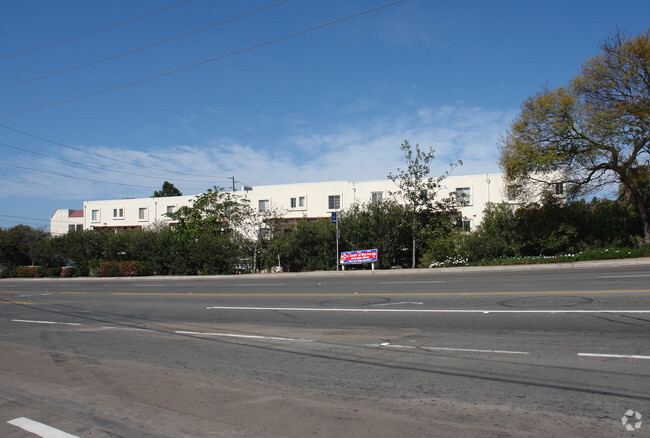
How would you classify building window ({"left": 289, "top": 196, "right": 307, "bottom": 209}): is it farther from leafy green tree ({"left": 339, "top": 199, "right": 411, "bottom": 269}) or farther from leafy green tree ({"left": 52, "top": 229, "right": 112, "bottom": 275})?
leafy green tree ({"left": 339, "top": 199, "right": 411, "bottom": 269})

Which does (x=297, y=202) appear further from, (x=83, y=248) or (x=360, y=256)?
(x=360, y=256)

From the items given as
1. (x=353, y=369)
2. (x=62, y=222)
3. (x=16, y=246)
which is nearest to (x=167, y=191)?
(x=62, y=222)

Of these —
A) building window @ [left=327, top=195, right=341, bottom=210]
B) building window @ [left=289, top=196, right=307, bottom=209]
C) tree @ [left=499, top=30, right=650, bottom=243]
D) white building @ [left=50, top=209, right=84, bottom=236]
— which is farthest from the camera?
white building @ [left=50, top=209, right=84, bottom=236]

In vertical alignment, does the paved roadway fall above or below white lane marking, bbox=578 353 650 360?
below

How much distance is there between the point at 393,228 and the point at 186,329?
67.9ft

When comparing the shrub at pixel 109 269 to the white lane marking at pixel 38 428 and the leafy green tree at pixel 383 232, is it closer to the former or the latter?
the leafy green tree at pixel 383 232

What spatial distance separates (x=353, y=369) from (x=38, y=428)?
3877 mm

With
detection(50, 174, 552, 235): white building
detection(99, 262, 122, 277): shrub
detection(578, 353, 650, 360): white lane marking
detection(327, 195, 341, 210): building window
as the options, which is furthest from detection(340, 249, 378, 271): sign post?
detection(327, 195, 341, 210): building window

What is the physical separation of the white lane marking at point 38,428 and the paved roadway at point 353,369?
1.3 inches

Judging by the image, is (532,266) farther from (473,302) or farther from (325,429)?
(325,429)

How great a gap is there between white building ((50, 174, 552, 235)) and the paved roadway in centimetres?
2776

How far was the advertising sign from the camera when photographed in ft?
96.2

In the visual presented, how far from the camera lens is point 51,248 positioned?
45.6m

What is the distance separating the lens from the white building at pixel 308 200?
51156 mm
